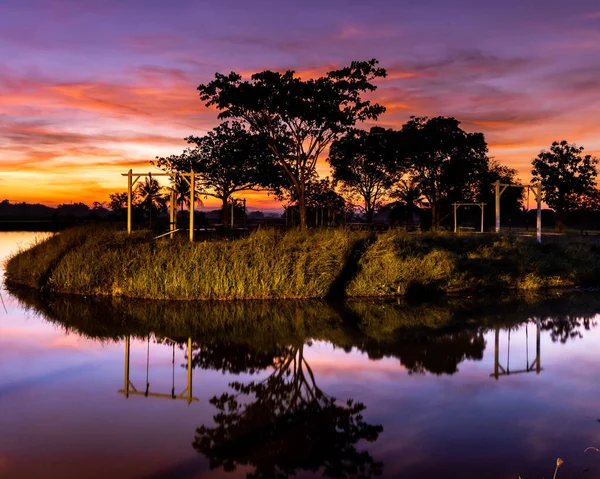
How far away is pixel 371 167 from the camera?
6525 centimetres

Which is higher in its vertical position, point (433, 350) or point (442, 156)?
point (442, 156)

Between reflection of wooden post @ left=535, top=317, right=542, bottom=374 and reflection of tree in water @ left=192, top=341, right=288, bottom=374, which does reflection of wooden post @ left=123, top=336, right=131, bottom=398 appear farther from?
reflection of wooden post @ left=535, top=317, right=542, bottom=374

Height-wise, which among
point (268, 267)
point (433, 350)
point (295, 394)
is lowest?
point (295, 394)

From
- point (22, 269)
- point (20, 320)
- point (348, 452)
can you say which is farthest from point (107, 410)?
point (22, 269)

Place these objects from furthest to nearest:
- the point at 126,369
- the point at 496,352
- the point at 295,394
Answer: the point at 496,352 < the point at 126,369 < the point at 295,394

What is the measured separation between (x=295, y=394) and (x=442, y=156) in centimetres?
5069

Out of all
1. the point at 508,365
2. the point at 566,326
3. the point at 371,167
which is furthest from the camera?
the point at 371,167

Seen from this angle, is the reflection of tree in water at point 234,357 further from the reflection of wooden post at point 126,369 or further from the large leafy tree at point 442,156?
the large leafy tree at point 442,156

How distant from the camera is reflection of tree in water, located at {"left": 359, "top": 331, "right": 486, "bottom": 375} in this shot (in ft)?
41.8

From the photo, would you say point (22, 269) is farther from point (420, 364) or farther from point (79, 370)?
point (420, 364)

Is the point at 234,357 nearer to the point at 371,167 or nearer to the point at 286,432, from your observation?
the point at 286,432

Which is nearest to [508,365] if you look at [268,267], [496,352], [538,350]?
[496,352]

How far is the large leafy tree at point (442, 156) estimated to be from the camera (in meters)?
57.6

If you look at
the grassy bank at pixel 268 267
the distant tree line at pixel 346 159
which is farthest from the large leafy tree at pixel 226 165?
the grassy bank at pixel 268 267
